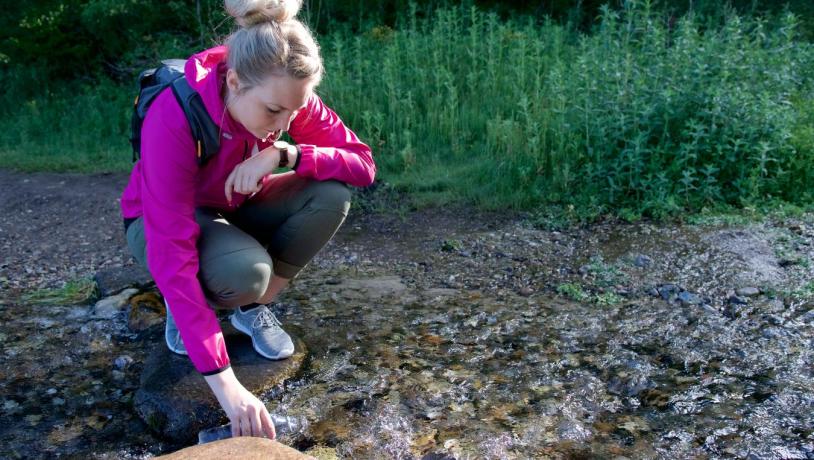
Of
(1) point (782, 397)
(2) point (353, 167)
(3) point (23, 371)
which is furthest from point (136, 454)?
(1) point (782, 397)

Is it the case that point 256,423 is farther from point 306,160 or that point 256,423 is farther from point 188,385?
point 306,160

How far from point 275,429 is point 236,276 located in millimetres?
563

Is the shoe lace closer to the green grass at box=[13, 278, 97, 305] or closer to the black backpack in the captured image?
the black backpack

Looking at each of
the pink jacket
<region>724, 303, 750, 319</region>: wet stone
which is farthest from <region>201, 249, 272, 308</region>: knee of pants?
<region>724, 303, 750, 319</region>: wet stone

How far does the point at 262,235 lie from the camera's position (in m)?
3.22

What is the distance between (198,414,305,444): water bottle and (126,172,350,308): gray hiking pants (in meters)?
0.47

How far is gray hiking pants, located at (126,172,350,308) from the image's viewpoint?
282cm

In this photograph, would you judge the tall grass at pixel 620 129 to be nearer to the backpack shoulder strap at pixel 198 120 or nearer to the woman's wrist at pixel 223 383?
the backpack shoulder strap at pixel 198 120

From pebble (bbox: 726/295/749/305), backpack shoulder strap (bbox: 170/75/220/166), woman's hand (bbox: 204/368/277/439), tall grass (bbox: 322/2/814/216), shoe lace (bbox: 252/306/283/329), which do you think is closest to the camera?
woman's hand (bbox: 204/368/277/439)

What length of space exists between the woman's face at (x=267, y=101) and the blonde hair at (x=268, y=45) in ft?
0.08

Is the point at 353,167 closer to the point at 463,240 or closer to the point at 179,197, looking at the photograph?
the point at 179,197

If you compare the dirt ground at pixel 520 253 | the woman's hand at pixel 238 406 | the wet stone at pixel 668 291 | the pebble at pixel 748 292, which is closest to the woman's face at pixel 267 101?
the woman's hand at pixel 238 406

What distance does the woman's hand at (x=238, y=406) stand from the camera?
2336mm

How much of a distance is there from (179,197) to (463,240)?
2.36 m
